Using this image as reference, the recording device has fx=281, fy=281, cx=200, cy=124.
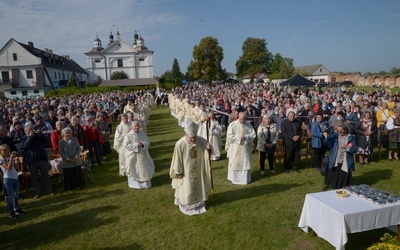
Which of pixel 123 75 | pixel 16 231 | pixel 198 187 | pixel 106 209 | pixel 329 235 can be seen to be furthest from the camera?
pixel 123 75

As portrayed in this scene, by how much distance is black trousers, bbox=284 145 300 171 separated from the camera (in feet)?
28.8

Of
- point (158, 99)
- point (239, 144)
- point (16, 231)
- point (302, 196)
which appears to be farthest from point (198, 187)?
point (158, 99)

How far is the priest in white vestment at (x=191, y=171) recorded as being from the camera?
6.19 metres

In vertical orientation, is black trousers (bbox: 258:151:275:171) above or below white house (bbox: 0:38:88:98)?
below

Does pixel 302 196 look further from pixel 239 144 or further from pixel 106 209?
pixel 106 209

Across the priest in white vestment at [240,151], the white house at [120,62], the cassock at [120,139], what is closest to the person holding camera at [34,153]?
the cassock at [120,139]

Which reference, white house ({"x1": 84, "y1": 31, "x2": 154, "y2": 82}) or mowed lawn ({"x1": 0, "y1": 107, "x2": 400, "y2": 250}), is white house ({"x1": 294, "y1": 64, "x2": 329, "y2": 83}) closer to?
white house ({"x1": 84, "y1": 31, "x2": 154, "y2": 82})

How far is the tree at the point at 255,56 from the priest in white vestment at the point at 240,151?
64.2 m

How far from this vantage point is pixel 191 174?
6.30m

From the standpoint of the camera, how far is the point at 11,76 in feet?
178

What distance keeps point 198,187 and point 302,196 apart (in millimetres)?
2710

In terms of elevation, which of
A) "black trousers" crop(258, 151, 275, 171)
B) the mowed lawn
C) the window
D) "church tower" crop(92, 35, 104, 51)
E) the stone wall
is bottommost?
the mowed lawn

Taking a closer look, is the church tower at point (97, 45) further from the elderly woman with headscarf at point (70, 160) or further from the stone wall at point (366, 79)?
the elderly woman with headscarf at point (70, 160)

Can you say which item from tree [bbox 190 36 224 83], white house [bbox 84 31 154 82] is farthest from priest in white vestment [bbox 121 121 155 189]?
white house [bbox 84 31 154 82]
